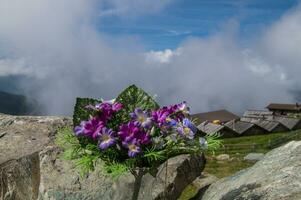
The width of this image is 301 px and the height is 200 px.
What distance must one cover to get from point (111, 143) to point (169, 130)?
760mm

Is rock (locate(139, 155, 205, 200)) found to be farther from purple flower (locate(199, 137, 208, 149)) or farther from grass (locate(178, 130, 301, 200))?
grass (locate(178, 130, 301, 200))

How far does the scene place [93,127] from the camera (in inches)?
227

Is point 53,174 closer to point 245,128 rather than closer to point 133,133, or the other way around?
point 133,133

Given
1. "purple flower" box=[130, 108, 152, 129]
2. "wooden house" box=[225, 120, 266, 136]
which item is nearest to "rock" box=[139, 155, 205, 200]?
"purple flower" box=[130, 108, 152, 129]

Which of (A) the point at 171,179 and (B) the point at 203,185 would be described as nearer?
(A) the point at 171,179

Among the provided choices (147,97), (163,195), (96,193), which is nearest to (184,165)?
(163,195)

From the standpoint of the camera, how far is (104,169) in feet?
19.5

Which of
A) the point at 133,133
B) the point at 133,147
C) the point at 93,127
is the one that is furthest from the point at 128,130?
the point at 93,127

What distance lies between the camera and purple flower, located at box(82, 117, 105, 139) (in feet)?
18.7

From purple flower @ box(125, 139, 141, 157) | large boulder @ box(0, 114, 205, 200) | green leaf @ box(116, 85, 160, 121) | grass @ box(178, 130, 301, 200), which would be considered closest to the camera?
purple flower @ box(125, 139, 141, 157)

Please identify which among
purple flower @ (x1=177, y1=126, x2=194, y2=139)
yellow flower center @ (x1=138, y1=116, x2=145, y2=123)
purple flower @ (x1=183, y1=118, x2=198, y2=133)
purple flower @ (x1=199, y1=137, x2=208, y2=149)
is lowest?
purple flower @ (x1=199, y1=137, x2=208, y2=149)

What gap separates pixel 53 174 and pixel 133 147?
381 cm

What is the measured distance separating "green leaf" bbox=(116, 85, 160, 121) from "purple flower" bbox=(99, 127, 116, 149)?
2.30ft

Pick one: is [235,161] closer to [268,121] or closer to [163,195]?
[163,195]
